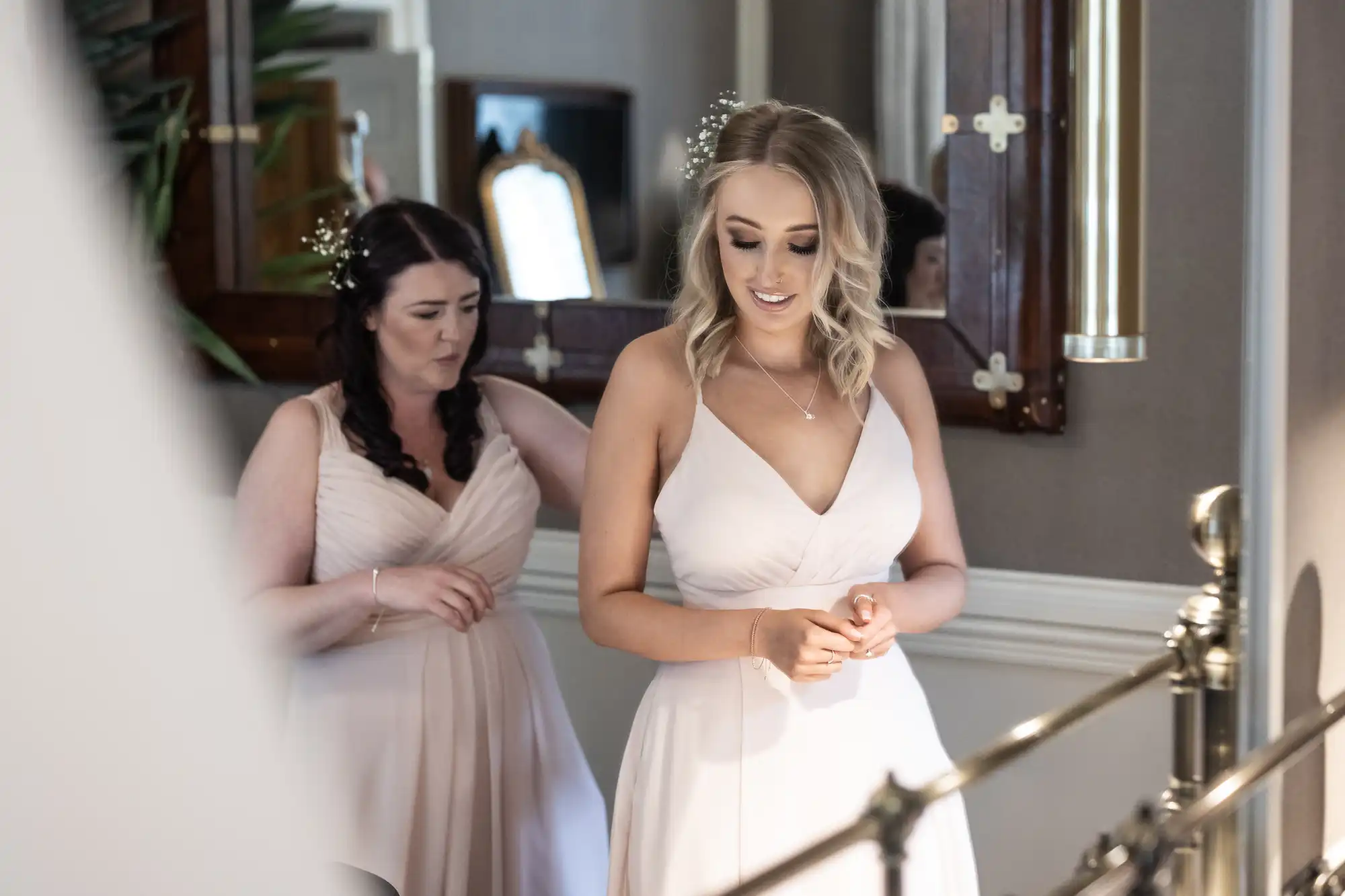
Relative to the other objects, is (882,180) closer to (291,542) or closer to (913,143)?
(913,143)

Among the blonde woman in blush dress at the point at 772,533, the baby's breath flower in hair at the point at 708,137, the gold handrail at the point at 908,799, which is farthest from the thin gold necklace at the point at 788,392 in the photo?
the gold handrail at the point at 908,799

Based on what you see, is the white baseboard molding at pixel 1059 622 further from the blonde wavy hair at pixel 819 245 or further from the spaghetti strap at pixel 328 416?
the spaghetti strap at pixel 328 416

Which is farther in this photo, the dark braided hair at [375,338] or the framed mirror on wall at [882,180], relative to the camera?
the framed mirror on wall at [882,180]

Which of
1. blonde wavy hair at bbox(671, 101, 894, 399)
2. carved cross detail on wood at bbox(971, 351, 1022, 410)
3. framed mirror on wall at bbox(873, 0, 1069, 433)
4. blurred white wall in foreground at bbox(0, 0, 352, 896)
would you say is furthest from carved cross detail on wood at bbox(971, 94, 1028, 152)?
blurred white wall in foreground at bbox(0, 0, 352, 896)

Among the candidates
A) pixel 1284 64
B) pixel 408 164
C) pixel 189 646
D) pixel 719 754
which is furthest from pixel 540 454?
pixel 1284 64

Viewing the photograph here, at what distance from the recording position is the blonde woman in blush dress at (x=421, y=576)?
0.94 meters

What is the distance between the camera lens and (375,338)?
960mm

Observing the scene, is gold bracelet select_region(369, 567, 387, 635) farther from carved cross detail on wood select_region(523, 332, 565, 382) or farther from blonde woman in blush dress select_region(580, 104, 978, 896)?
carved cross detail on wood select_region(523, 332, 565, 382)

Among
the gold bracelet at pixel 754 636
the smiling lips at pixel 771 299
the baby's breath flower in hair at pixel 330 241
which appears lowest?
the gold bracelet at pixel 754 636

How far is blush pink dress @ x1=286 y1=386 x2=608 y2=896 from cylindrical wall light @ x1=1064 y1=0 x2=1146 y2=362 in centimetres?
37

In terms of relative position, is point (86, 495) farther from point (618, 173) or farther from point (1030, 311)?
point (1030, 311)

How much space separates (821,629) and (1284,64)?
60 centimetres

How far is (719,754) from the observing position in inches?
38.1

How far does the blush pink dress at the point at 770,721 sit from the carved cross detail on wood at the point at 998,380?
26 cm
